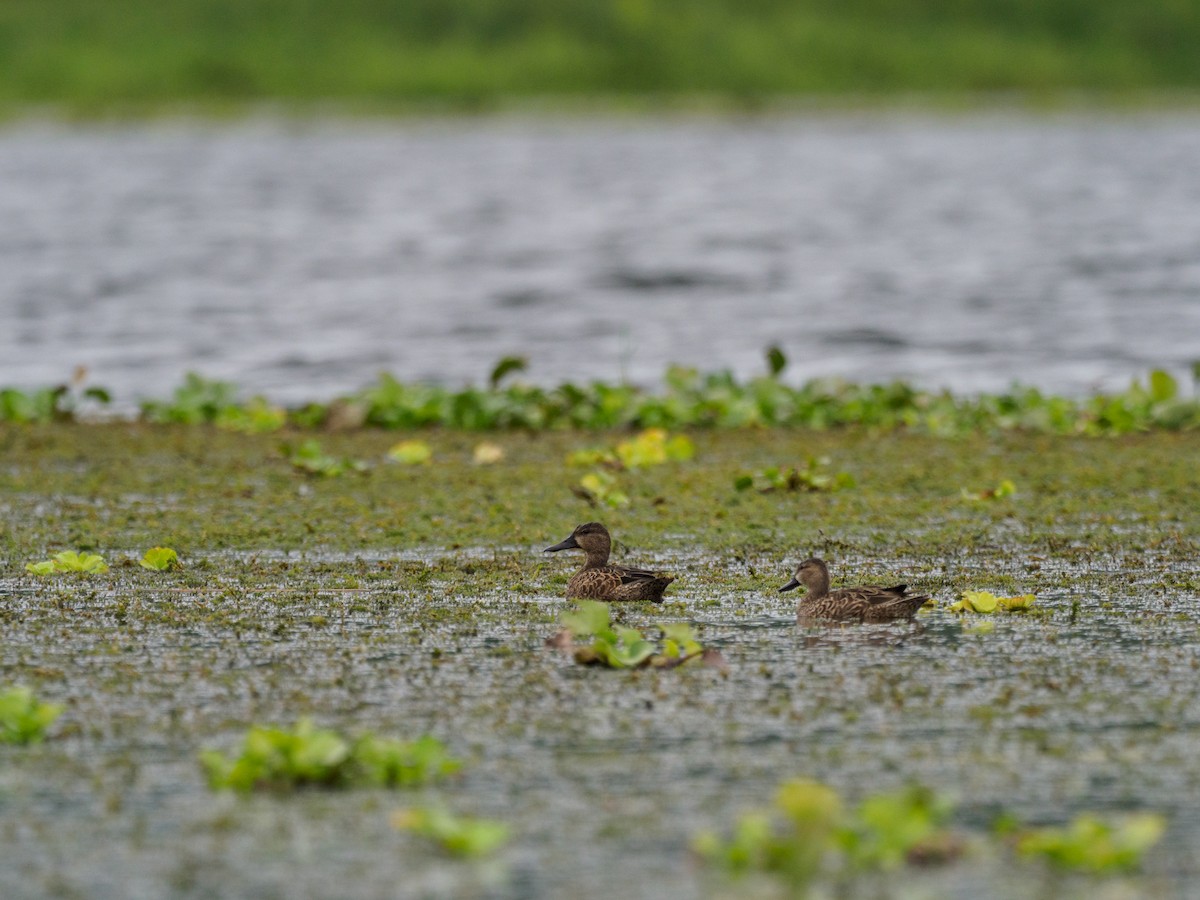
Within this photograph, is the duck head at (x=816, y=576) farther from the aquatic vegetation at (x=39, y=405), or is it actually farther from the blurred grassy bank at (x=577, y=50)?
the blurred grassy bank at (x=577, y=50)

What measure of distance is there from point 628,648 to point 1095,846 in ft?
8.31

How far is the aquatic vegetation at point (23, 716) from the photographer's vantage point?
21.5 feet

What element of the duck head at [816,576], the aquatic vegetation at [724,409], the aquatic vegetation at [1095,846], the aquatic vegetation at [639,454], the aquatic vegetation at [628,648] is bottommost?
the aquatic vegetation at [1095,846]

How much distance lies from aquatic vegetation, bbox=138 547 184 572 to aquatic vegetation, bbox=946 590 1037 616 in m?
3.86

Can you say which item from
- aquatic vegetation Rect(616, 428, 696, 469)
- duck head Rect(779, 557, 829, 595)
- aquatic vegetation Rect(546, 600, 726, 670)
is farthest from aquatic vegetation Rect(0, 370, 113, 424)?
aquatic vegetation Rect(546, 600, 726, 670)

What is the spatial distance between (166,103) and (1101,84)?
180ft

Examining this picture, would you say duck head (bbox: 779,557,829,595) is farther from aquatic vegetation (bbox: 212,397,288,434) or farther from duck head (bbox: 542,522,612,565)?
aquatic vegetation (bbox: 212,397,288,434)

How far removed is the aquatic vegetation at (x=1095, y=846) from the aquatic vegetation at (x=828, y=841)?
24 centimetres

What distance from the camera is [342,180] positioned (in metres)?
58.9

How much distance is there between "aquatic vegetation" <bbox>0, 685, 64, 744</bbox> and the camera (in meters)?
6.54

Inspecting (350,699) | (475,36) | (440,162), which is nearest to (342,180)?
(440,162)

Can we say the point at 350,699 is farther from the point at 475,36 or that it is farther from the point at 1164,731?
the point at 475,36

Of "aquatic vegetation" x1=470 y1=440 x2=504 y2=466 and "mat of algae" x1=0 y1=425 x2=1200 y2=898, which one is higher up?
"aquatic vegetation" x1=470 y1=440 x2=504 y2=466

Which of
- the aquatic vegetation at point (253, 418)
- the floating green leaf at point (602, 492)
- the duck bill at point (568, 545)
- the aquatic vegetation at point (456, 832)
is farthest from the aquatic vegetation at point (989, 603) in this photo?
the aquatic vegetation at point (253, 418)
